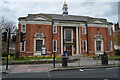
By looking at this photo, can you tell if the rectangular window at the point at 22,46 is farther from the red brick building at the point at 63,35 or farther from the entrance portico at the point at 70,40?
the entrance portico at the point at 70,40

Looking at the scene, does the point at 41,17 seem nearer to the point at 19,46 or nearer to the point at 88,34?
the point at 19,46

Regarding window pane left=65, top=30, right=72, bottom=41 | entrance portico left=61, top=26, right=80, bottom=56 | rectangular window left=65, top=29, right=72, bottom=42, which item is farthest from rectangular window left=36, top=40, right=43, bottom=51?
window pane left=65, top=30, right=72, bottom=41

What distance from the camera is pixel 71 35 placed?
35.3 meters

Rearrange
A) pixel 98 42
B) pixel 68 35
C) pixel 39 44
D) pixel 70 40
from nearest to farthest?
pixel 39 44, pixel 70 40, pixel 68 35, pixel 98 42

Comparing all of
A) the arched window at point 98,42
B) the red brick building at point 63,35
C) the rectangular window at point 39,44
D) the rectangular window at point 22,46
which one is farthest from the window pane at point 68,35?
the rectangular window at point 22,46

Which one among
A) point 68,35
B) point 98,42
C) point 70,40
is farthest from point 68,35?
point 98,42

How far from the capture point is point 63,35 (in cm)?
3466

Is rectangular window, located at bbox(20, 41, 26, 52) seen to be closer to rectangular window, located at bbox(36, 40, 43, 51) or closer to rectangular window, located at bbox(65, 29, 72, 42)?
rectangular window, located at bbox(36, 40, 43, 51)

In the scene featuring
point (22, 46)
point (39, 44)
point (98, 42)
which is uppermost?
point (98, 42)

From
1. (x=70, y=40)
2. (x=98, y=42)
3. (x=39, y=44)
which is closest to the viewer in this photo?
(x=39, y=44)

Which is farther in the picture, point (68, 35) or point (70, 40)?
point (68, 35)

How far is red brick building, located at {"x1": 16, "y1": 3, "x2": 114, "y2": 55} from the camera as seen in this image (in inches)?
1255

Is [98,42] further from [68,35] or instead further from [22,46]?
[22,46]

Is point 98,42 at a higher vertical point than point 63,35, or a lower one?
lower
